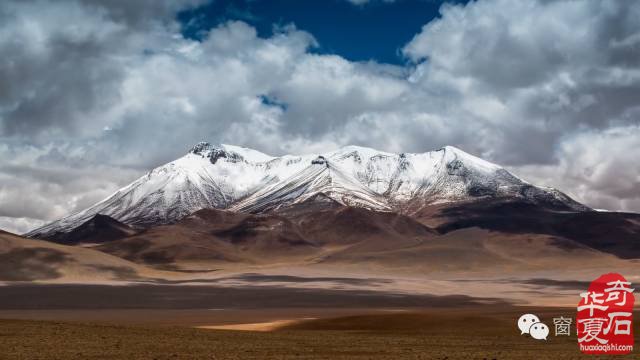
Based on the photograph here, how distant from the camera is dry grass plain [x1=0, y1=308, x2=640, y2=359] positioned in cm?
3669

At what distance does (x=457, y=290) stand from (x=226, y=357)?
106819 mm

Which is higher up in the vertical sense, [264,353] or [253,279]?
[253,279]

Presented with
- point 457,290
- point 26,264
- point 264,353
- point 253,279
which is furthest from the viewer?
point 253,279

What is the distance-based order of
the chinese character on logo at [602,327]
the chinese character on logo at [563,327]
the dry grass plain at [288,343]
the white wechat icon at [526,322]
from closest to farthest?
the dry grass plain at [288,343], the chinese character on logo at [602,327], the chinese character on logo at [563,327], the white wechat icon at [526,322]

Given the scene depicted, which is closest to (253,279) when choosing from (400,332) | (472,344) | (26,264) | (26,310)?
(26,264)

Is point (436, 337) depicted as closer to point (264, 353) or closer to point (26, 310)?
point (264, 353)

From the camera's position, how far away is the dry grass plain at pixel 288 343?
36.7m

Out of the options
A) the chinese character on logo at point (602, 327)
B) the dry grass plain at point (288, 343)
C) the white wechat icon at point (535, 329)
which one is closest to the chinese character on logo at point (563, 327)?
the white wechat icon at point (535, 329)

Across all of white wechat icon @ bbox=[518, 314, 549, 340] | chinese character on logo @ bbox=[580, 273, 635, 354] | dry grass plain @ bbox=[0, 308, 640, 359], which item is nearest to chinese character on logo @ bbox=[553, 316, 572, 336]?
white wechat icon @ bbox=[518, 314, 549, 340]

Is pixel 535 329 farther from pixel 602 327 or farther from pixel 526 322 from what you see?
pixel 602 327

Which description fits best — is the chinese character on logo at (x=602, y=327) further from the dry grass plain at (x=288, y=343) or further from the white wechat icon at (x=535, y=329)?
the white wechat icon at (x=535, y=329)

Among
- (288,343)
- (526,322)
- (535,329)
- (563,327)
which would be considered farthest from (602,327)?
(288,343)

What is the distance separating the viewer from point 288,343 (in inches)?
1706

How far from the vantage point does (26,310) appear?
288ft
